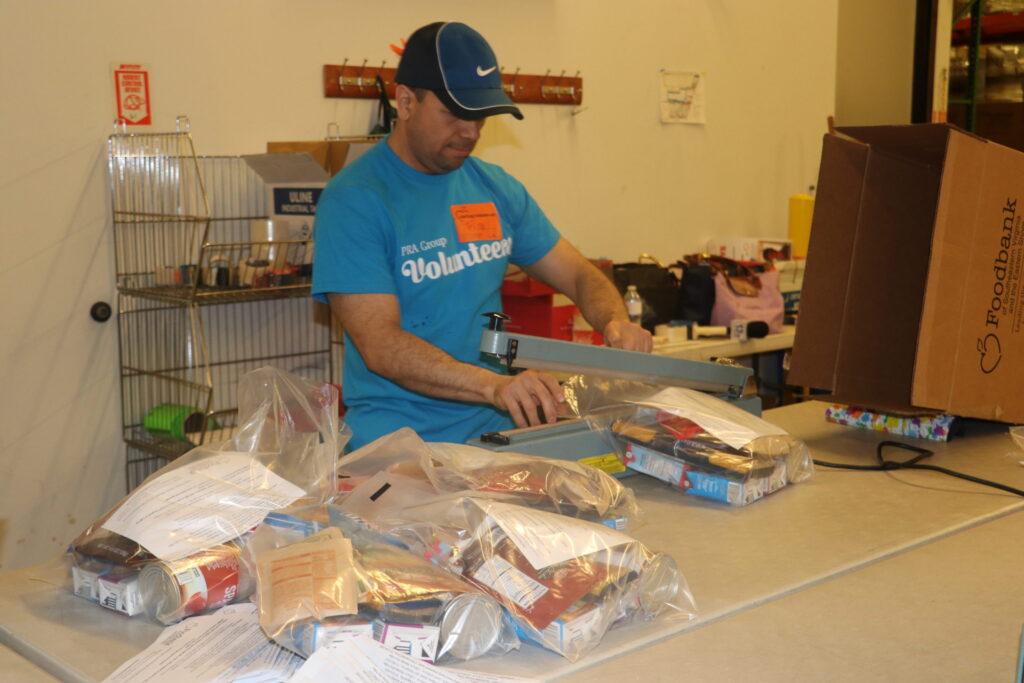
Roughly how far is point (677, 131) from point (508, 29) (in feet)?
3.43

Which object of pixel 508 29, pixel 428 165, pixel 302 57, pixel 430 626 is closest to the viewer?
pixel 430 626

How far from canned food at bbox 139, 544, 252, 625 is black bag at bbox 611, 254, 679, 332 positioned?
109 inches

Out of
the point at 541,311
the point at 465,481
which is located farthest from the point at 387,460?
the point at 541,311

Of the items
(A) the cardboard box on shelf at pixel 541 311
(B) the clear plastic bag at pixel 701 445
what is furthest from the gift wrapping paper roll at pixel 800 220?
(B) the clear plastic bag at pixel 701 445

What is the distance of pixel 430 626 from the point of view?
111 cm

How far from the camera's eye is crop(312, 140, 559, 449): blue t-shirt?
2.13 meters

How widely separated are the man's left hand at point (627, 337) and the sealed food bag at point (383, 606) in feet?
3.60

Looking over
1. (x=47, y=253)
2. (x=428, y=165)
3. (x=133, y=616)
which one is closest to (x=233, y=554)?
(x=133, y=616)

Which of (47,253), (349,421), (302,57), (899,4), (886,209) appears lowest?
(349,421)

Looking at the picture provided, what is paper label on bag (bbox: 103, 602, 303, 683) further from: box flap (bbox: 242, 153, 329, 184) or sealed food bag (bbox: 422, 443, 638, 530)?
A: box flap (bbox: 242, 153, 329, 184)

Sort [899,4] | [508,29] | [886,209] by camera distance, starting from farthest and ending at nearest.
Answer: [899,4] → [508,29] → [886,209]

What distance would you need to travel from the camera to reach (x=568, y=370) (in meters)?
1.78

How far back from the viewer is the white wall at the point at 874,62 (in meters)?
6.14

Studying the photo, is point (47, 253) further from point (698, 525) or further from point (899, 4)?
point (899, 4)
